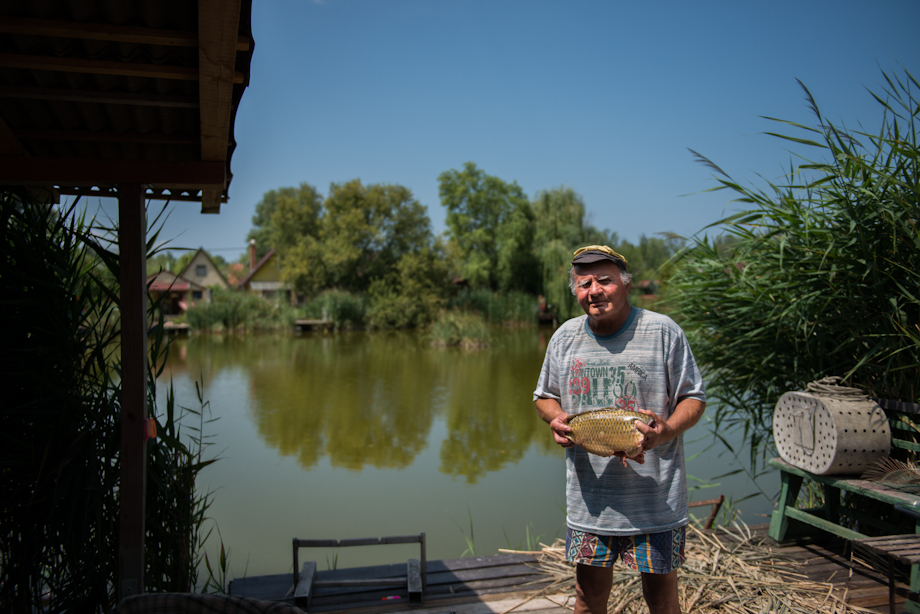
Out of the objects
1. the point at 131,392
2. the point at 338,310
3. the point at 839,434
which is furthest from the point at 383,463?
the point at 338,310

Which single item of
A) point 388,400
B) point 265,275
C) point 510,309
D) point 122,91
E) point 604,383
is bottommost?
point 388,400

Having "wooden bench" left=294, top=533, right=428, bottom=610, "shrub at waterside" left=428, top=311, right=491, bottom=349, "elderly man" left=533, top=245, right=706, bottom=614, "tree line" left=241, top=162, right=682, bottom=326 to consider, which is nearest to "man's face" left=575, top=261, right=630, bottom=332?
"elderly man" left=533, top=245, right=706, bottom=614

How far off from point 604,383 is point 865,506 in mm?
2461

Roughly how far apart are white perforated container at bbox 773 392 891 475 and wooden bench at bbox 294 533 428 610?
2020 millimetres

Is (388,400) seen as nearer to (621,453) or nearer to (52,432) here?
(52,432)

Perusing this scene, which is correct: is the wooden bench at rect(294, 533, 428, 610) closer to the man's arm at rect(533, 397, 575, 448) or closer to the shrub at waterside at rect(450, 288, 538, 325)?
the man's arm at rect(533, 397, 575, 448)

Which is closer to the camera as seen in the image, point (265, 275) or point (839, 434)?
point (839, 434)

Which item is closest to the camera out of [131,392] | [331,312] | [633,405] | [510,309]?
[633,405]

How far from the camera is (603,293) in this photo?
1.93 metres

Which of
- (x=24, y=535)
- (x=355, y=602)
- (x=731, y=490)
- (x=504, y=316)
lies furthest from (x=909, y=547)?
(x=504, y=316)

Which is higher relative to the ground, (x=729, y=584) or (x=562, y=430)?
(x=562, y=430)

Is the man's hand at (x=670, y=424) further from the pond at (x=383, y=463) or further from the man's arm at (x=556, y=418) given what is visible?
the pond at (x=383, y=463)

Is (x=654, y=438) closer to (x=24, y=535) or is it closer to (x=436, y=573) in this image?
(x=436, y=573)

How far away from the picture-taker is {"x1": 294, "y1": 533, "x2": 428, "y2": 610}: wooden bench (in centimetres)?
288
